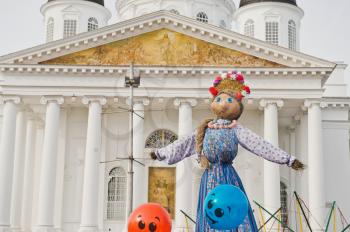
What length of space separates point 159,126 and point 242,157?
4571 mm

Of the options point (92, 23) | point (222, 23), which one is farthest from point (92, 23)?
point (222, 23)

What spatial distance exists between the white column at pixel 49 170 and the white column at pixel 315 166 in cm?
1156

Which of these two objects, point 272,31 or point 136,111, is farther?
point 272,31

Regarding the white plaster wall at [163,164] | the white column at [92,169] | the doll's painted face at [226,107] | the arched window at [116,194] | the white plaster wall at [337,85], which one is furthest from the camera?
the white plaster wall at [337,85]

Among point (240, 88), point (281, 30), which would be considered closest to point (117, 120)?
point (281, 30)

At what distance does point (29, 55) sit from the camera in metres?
27.1

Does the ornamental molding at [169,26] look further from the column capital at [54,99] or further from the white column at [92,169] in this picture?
the white column at [92,169]

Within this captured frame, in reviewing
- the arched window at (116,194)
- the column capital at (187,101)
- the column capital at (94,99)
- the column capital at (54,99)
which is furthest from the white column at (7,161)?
the column capital at (187,101)

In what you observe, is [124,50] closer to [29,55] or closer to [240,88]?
[29,55]

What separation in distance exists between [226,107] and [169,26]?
63.1ft

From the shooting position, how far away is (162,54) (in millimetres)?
27203

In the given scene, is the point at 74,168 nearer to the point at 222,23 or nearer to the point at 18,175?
the point at 18,175

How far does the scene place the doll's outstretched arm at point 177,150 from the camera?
901 cm

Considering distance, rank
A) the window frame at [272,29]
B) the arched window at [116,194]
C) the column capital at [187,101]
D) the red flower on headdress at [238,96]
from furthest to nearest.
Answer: the window frame at [272,29], the arched window at [116,194], the column capital at [187,101], the red flower on headdress at [238,96]
